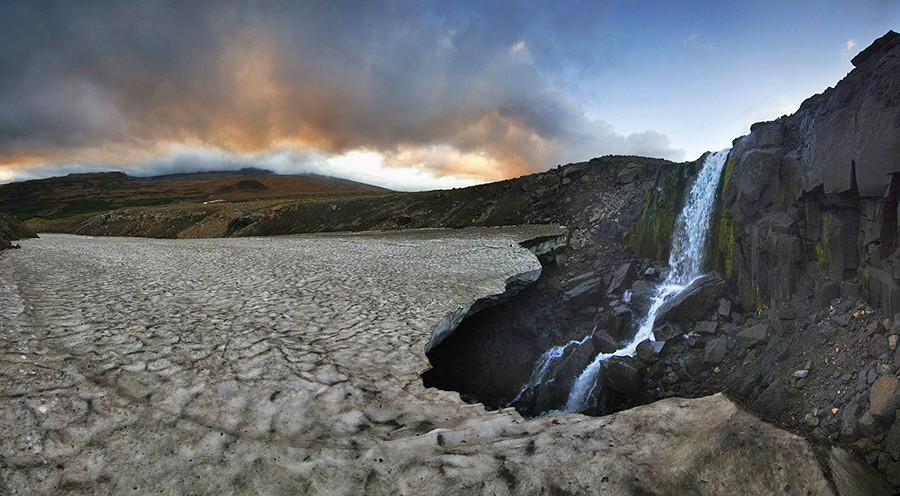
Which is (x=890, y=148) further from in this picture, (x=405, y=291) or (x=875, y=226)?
(x=405, y=291)

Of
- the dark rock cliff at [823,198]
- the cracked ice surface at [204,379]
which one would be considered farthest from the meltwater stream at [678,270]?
the cracked ice surface at [204,379]

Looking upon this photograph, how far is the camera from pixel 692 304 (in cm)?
1667

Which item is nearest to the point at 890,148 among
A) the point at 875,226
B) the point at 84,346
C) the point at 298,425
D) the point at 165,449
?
the point at 875,226

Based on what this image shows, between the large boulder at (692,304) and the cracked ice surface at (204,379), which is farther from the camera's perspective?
the large boulder at (692,304)

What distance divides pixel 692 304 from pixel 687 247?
5.90 metres

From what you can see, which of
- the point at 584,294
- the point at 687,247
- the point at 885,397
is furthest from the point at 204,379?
the point at 687,247

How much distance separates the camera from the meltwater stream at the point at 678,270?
16.4m

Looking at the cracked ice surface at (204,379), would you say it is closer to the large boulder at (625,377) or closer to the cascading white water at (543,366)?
the large boulder at (625,377)

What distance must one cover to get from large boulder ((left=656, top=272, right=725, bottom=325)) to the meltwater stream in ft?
2.09

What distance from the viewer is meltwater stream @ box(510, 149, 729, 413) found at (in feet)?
53.8

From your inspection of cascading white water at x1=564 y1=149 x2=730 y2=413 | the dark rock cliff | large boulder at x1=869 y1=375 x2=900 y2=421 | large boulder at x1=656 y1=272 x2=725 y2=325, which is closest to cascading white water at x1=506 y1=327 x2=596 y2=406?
cascading white water at x1=564 y1=149 x2=730 y2=413

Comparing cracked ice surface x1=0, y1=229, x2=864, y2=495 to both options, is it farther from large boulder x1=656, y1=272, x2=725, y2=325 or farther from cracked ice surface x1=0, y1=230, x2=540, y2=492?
large boulder x1=656, y1=272, x2=725, y2=325

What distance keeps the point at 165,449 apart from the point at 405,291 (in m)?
8.07

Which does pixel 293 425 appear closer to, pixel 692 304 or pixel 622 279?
pixel 692 304
